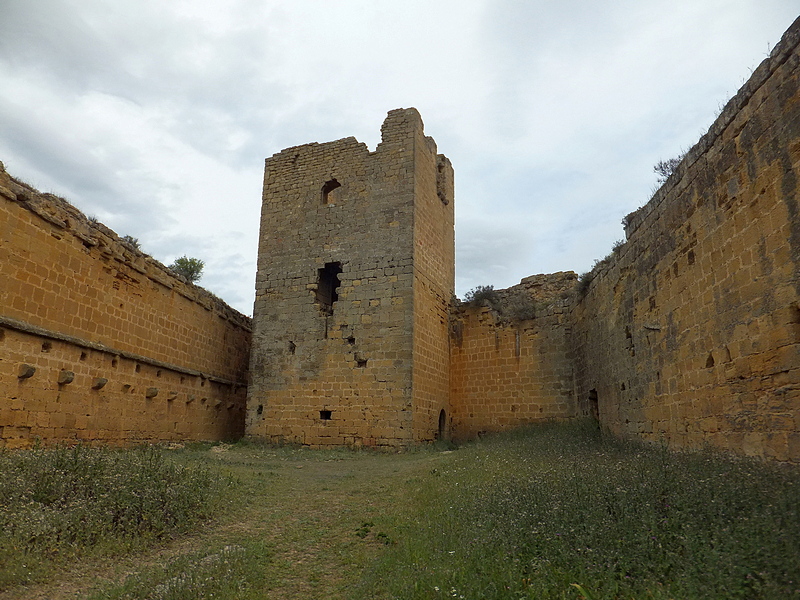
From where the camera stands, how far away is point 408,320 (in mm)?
12094

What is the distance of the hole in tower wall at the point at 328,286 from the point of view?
43.4 ft

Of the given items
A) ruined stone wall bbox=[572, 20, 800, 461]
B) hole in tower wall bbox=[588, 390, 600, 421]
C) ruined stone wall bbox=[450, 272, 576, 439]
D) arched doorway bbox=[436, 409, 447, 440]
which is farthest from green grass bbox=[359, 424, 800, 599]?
arched doorway bbox=[436, 409, 447, 440]

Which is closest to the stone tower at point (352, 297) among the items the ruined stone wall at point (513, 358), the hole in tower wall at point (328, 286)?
the hole in tower wall at point (328, 286)

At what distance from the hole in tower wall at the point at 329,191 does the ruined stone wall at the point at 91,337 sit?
4.00 m

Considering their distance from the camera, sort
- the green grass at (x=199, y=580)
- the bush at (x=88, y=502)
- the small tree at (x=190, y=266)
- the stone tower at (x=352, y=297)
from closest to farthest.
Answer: the green grass at (x=199, y=580) → the bush at (x=88, y=502) → the stone tower at (x=352, y=297) → the small tree at (x=190, y=266)

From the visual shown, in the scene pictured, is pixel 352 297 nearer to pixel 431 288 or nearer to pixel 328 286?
pixel 328 286

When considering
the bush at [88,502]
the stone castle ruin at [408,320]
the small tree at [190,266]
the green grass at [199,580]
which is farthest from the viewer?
the small tree at [190,266]

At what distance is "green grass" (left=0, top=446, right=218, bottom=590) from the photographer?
148 inches

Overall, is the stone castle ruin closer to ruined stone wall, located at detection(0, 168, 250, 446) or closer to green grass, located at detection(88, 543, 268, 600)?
ruined stone wall, located at detection(0, 168, 250, 446)

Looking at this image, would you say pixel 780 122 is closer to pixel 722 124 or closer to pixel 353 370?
pixel 722 124

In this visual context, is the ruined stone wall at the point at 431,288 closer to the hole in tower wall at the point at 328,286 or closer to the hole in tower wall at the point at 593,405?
the hole in tower wall at the point at 328,286

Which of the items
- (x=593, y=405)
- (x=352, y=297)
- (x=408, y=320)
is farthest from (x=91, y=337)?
(x=593, y=405)

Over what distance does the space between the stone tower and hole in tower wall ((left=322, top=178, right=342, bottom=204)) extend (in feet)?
0.17

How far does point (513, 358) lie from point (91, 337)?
31.8 ft
